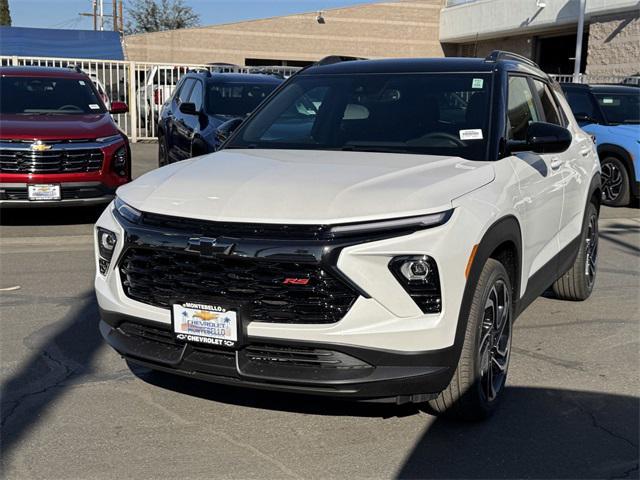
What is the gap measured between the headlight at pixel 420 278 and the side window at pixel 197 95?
7.83 m

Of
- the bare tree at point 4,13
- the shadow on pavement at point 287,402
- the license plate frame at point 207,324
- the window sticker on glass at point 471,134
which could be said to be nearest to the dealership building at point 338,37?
the bare tree at point 4,13

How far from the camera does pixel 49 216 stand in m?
10.1

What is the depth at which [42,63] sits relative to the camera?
19547mm

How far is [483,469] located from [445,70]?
259cm

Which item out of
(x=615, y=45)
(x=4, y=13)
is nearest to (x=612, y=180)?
(x=615, y=45)

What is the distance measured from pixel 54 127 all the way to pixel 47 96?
1.34 m

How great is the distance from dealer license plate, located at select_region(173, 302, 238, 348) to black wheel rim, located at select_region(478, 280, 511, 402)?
1214 mm

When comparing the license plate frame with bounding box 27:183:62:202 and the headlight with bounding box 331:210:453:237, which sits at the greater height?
the headlight with bounding box 331:210:453:237

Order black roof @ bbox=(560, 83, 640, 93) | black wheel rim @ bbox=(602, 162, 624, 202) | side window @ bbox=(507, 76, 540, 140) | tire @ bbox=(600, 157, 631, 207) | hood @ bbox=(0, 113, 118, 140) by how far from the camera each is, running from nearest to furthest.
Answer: side window @ bbox=(507, 76, 540, 140)
hood @ bbox=(0, 113, 118, 140)
tire @ bbox=(600, 157, 631, 207)
black wheel rim @ bbox=(602, 162, 624, 202)
black roof @ bbox=(560, 83, 640, 93)

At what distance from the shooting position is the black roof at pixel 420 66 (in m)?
4.99

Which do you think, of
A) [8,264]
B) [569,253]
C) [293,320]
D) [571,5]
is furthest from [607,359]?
[571,5]

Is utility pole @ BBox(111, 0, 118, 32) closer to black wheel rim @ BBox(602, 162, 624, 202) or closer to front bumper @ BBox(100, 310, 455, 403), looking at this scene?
black wheel rim @ BBox(602, 162, 624, 202)

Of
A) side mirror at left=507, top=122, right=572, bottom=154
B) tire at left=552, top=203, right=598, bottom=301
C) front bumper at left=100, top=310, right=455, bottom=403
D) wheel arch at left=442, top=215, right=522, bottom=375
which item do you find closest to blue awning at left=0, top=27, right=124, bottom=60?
tire at left=552, top=203, right=598, bottom=301

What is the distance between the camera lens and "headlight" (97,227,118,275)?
3.93 metres
